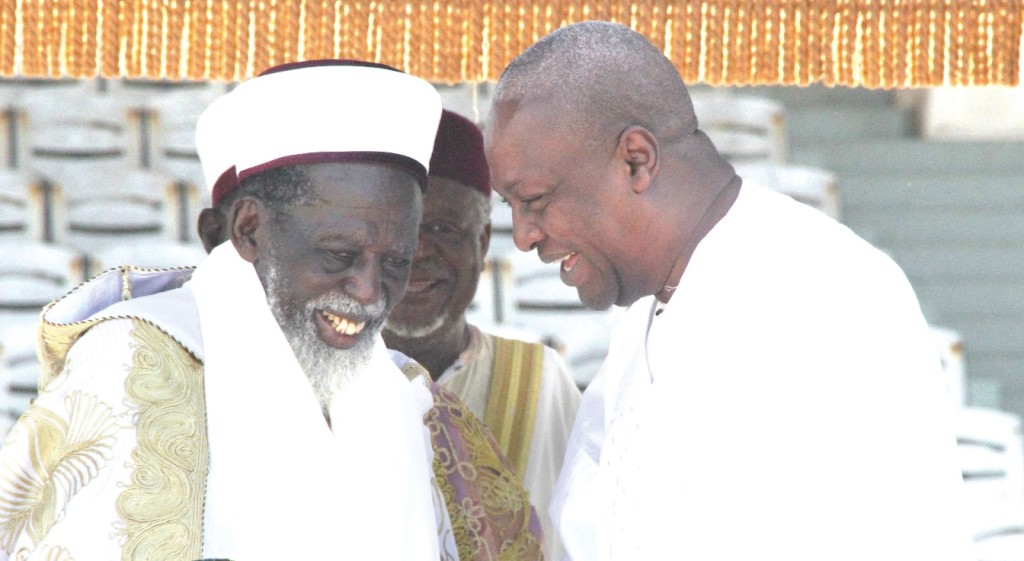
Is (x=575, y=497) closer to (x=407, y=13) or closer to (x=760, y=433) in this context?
→ (x=760, y=433)

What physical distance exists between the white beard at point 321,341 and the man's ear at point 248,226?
6 centimetres

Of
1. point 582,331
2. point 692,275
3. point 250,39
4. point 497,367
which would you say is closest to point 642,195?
point 692,275

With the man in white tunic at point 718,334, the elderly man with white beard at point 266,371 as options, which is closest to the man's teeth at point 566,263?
the man in white tunic at point 718,334

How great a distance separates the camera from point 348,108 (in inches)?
111

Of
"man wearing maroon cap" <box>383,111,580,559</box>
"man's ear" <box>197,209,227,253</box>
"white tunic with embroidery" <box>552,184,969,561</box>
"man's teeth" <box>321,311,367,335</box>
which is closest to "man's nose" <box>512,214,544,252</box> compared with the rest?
"white tunic with embroidery" <box>552,184,969,561</box>

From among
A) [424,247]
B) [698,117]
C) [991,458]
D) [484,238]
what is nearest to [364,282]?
[424,247]

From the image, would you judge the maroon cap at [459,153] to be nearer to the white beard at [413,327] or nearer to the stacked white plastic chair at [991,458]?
the white beard at [413,327]

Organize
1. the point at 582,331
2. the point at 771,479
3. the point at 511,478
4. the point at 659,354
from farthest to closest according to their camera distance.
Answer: the point at 582,331 < the point at 511,478 < the point at 659,354 < the point at 771,479

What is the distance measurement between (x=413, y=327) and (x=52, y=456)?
1404 millimetres

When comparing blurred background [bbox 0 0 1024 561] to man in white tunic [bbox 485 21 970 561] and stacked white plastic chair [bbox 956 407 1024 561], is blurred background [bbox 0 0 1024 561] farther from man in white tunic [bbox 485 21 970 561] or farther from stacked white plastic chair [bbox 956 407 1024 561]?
man in white tunic [bbox 485 21 970 561]

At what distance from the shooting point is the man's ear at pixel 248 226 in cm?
284

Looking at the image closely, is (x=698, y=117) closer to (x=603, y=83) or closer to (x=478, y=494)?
(x=478, y=494)

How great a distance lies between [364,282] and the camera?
9.14ft

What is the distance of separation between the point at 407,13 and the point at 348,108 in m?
0.25
